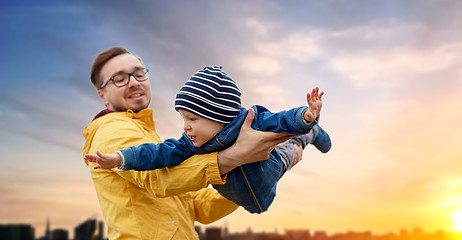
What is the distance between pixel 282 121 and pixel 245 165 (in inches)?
18.1

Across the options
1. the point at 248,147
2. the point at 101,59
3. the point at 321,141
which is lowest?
the point at 248,147

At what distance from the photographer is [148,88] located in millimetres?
4172

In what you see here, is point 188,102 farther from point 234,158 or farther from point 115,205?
point 115,205

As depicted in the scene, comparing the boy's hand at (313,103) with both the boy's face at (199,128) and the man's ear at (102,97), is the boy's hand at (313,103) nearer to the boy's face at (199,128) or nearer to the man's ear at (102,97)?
the boy's face at (199,128)

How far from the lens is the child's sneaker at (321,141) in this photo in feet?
13.5

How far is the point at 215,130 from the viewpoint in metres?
2.96

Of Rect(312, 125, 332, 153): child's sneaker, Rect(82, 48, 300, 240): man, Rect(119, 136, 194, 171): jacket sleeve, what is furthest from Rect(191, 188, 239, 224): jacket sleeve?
Rect(119, 136, 194, 171): jacket sleeve

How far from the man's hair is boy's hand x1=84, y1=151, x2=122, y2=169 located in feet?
5.50

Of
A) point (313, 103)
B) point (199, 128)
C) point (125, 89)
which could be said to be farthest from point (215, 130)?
point (125, 89)

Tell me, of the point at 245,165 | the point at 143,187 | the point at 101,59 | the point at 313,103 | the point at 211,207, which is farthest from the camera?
the point at 101,59

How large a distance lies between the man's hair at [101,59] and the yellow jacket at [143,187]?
0.62 metres

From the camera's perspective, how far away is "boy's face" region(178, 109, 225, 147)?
115 inches

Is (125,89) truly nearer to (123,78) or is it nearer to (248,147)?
(123,78)

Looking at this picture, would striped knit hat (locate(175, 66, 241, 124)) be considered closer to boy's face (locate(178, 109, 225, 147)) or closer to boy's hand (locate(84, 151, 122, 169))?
boy's face (locate(178, 109, 225, 147))
